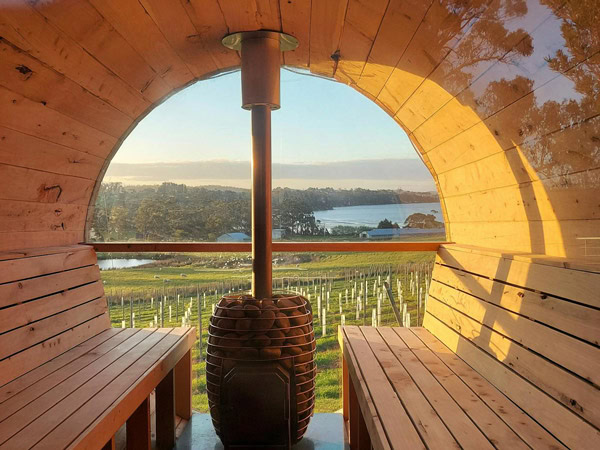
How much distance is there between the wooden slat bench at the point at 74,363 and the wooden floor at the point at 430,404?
82 cm

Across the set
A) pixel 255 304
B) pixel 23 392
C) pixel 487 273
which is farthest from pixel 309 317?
pixel 23 392

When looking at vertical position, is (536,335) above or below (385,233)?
below

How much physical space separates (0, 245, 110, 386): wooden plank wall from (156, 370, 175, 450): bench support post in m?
0.48

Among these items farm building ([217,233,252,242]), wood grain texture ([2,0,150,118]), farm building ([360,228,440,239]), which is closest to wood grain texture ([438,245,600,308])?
farm building ([360,228,440,239])

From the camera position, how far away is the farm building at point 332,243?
153cm

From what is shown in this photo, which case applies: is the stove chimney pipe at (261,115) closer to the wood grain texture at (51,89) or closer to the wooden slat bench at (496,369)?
the wooden slat bench at (496,369)

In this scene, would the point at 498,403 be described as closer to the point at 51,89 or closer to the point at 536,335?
the point at 536,335

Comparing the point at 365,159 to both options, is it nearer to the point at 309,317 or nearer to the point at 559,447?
the point at 309,317

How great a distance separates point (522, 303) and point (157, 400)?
178 centimetres

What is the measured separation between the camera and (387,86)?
2.85 m

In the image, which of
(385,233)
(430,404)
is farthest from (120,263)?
(430,404)

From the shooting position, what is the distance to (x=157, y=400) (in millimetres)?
2646

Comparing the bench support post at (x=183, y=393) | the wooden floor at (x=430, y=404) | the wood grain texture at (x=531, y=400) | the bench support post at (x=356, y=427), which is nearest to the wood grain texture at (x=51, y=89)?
the bench support post at (x=183, y=393)

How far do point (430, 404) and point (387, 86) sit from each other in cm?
175
